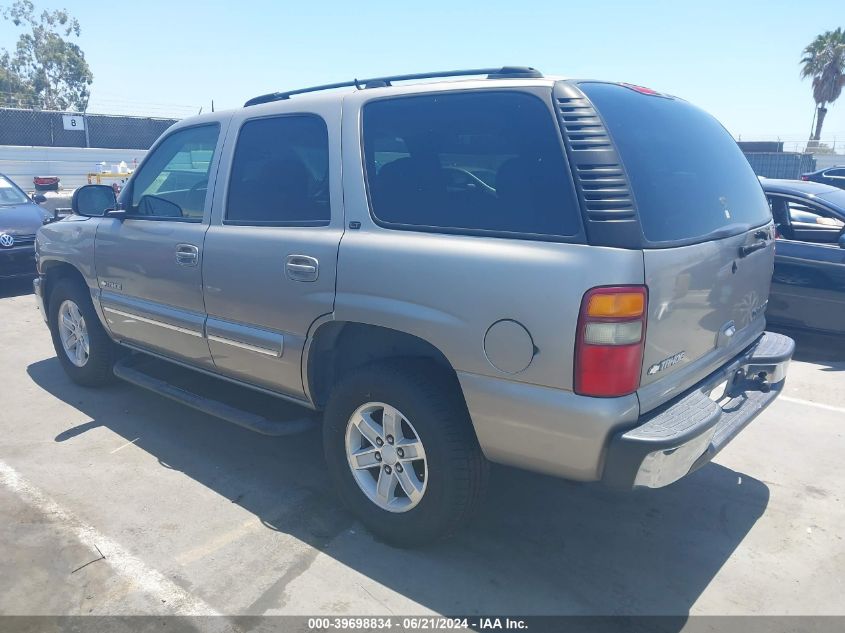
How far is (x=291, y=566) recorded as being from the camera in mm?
2998

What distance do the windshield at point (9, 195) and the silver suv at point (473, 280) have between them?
6865mm

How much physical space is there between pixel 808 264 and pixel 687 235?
410cm

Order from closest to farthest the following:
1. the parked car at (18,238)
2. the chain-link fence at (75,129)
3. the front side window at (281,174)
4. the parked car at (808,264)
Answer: the front side window at (281,174), the parked car at (808,264), the parked car at (18,238), the chain-link fence at (75,129)

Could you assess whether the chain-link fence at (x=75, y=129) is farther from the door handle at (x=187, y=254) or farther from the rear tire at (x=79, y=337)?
the door handle at (x=187, y=254)

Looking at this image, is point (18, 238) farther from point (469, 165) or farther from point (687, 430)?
point (687, 430)

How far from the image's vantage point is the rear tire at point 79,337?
16.2 ft

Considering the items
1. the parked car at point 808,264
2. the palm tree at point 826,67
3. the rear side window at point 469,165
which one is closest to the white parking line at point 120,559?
the rear side window at point 469,165

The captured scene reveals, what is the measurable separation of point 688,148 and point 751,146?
3073cm

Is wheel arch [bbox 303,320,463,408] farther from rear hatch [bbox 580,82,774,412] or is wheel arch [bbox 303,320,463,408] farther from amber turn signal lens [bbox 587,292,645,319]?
rear hatch [bbox 580,82,774,412]

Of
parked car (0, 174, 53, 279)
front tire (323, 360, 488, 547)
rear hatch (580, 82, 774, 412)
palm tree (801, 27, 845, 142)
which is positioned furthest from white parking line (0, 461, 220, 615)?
palm tree (801, 27, 845, 142)

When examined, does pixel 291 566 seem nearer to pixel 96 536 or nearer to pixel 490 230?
pixel 96 536

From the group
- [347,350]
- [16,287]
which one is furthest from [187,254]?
[16,287]

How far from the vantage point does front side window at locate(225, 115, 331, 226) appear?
3332 mm

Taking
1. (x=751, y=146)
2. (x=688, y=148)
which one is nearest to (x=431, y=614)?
(x=688, y=148)
